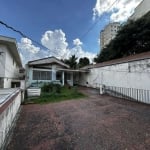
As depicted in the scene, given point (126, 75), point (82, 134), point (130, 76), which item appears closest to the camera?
Result: point (82, 134)

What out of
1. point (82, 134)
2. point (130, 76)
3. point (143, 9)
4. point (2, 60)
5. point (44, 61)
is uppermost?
point (143, 9)

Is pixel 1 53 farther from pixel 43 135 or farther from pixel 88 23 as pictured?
pixel 88 23

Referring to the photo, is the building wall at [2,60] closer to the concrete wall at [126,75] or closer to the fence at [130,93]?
the fence at [130,93]

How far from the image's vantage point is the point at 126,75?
11.0 m

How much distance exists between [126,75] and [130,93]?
5.53 ft

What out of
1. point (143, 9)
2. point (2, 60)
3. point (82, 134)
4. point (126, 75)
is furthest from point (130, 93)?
point (143, 9)

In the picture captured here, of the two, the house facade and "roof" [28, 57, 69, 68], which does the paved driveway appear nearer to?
the house facade

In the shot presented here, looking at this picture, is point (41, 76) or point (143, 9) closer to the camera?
point (41, 76)

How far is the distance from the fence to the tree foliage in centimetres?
993

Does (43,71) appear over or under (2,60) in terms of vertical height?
under

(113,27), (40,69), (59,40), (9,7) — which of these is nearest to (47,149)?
(9,7)

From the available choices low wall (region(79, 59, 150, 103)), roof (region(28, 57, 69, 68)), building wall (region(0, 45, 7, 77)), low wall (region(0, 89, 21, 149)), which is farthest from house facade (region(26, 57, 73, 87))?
low wall (region(0, 89, 21, 149))

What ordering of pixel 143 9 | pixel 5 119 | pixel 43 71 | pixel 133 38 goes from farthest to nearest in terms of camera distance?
pixel 143 9, pixel 133 38, pixel 43 71, pixel 5 119

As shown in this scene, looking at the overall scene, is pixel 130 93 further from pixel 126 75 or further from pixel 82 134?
pixel 82 134
